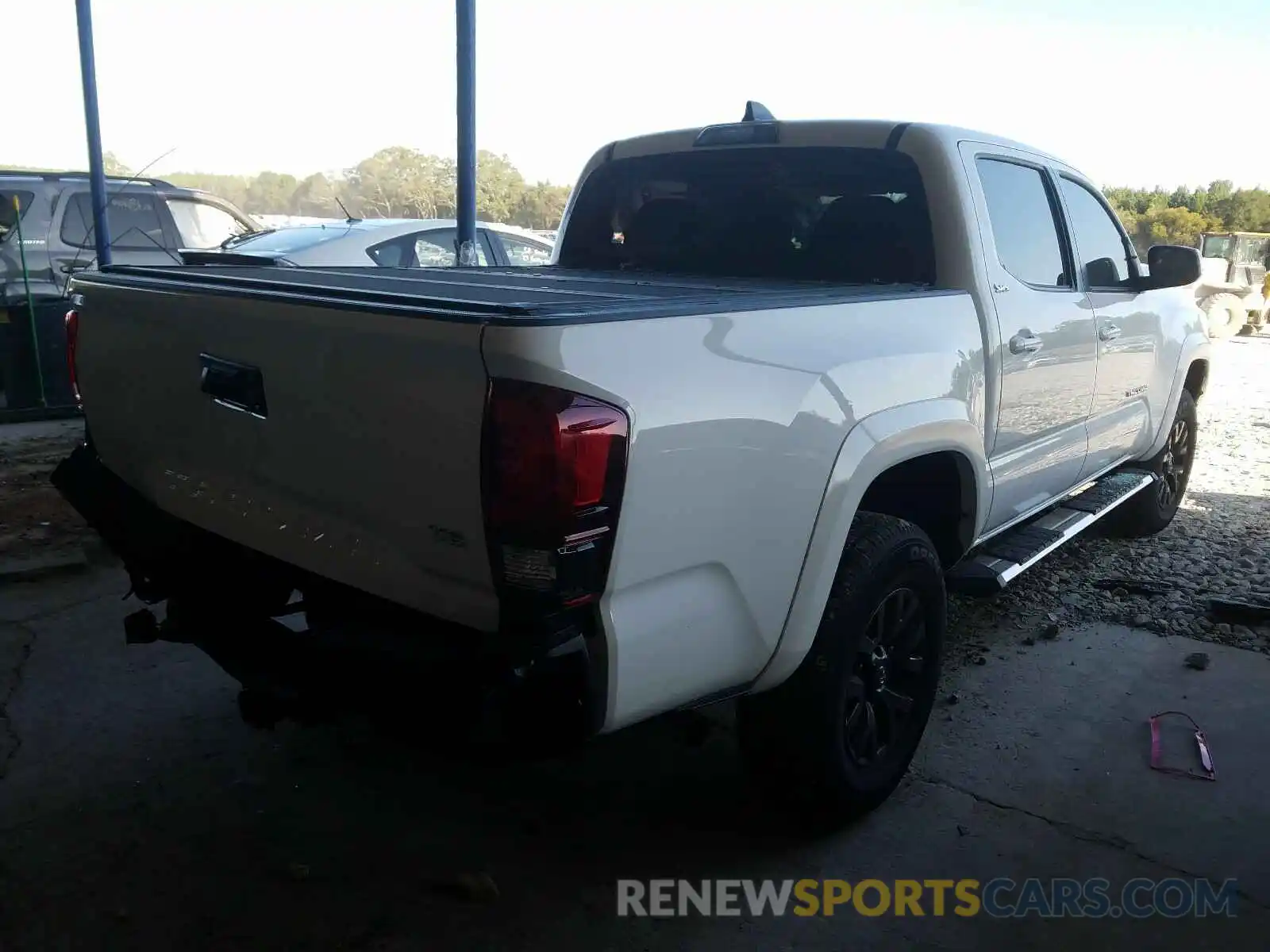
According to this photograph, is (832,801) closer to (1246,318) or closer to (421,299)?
(421,299)

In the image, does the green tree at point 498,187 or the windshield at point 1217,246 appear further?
the green tree at point 498,187

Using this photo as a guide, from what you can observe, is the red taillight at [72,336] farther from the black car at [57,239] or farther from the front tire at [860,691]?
the black car at [57,239]

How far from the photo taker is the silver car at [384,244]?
723 cm

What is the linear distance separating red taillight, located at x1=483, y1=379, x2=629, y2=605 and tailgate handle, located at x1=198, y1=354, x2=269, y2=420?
0.76 meters

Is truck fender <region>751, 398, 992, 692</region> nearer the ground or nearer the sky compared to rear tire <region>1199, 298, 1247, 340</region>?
nearer the sky

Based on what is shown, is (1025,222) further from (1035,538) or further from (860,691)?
(860,691)

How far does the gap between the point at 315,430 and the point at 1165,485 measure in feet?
16.6

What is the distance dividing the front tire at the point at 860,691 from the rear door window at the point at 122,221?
871cm

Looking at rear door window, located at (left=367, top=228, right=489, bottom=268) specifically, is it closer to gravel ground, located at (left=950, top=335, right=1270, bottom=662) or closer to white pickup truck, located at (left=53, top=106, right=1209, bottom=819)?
white pickup truck, located at (left=53, top=106, right=1209, bottom=819)

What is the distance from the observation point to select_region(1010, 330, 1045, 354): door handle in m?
3.36

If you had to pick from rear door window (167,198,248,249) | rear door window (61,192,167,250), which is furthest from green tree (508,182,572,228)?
rear door window (61,192,167,250)

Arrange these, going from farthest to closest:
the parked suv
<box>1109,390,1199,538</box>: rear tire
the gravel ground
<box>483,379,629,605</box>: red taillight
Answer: the parked suv → <box>1109,390,1199,538</box>: rear tire → the gravel ground → <box>483,379,629,605</box>: red taillight

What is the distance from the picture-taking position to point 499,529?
189 centimetres
